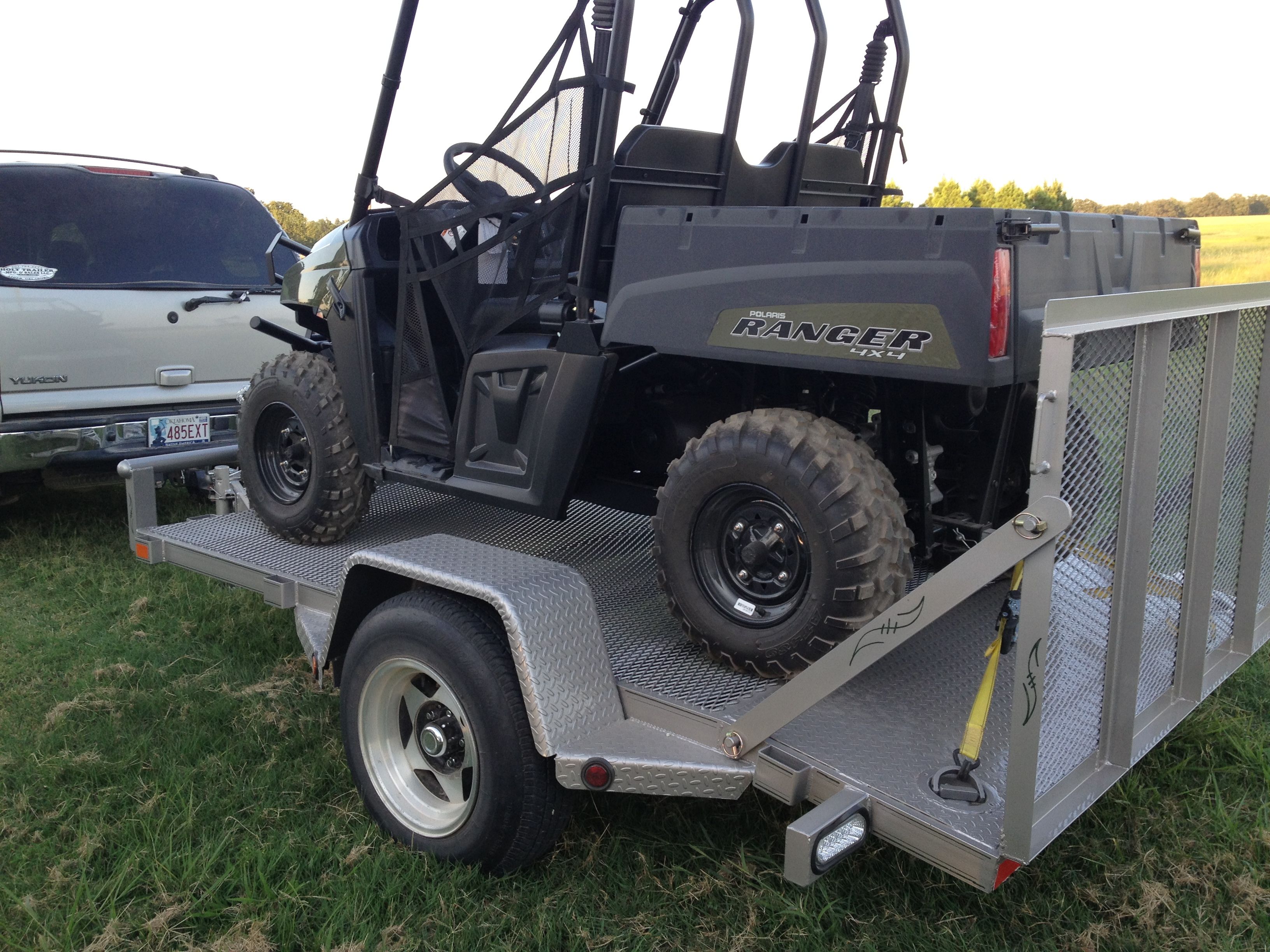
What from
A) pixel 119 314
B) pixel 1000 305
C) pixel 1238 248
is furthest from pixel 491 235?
pixel 1238 248

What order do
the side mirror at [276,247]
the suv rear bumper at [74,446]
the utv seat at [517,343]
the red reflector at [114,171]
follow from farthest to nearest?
the red reflector at [114,171]
the suv rear bumper at [74,446]
the side mirror at [276,247]
the utv seat at [517,343]

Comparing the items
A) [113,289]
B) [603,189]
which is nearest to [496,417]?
[603,189]

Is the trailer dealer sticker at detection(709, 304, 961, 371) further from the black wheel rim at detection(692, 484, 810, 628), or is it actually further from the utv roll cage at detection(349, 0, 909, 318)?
the utv roll cage at detection(349, 0, 909, 318)

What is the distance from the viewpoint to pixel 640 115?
12.7ft

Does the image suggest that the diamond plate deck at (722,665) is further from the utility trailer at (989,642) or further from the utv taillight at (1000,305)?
the utv taillight at (1000,305)

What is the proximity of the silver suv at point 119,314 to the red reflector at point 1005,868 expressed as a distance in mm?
4353

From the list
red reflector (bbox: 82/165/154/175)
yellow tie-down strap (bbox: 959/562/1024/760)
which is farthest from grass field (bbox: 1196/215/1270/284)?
yellow tie-down strap (bbox: 959/562/1024/760)

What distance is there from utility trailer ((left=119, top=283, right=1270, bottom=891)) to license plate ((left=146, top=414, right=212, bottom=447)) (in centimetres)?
259

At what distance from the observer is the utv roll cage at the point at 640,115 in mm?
3381

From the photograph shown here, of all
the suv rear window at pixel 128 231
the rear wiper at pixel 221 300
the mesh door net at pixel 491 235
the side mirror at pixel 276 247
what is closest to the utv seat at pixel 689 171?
the mesh door net at pixel 491 235

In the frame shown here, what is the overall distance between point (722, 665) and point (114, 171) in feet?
16.5

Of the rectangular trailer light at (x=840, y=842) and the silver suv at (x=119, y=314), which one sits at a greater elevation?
the silver suv at (x=119, y=314)

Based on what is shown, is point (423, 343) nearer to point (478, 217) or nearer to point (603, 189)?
point (478, 217)

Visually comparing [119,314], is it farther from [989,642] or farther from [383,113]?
[989,642]
